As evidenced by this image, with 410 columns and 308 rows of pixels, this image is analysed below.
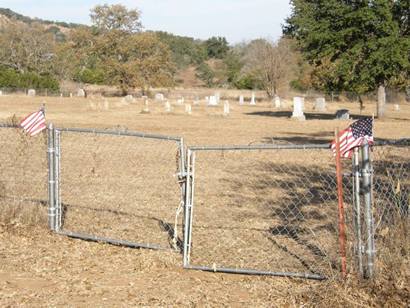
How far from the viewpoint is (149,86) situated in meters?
71.6

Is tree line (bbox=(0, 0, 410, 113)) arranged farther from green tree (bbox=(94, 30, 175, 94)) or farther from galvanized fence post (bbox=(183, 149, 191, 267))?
galvanized fence post (bbox=(183, 149, 191, 267))

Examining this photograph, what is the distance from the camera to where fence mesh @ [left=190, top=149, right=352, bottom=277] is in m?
6.43

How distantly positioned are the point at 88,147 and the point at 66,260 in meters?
10.5

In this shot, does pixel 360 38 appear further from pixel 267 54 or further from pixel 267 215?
pixel 267 54

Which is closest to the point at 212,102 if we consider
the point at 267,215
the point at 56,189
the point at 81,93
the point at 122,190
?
the point at 81,93

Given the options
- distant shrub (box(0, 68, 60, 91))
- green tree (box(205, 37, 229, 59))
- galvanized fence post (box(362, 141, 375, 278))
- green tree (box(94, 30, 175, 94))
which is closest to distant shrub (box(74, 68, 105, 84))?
green tree (box(94, 30, 175, 94))

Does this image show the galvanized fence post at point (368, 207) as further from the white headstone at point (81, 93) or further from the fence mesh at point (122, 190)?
the white headstone at point (81, 93)

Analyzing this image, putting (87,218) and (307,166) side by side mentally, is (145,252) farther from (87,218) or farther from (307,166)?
(307,166)

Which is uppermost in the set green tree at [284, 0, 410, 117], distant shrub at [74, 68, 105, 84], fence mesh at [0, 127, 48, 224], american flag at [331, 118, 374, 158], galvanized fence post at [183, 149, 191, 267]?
green tree at [284, 0, 410, 117]

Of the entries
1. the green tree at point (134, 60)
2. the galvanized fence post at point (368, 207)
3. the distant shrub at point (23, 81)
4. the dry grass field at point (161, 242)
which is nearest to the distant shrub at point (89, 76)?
the green tree at point (134, 60)

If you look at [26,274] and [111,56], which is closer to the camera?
[26,274]

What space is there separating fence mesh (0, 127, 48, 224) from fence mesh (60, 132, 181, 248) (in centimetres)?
40

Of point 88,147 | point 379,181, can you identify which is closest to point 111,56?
point 88,147

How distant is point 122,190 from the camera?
10.7 meters
